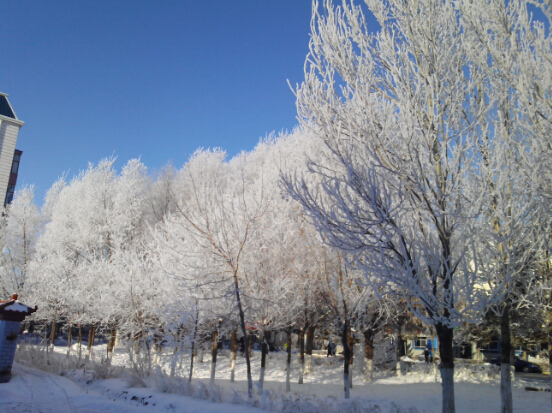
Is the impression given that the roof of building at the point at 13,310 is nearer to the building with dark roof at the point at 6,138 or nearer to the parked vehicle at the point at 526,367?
the building with dark roof at the point at 6,138

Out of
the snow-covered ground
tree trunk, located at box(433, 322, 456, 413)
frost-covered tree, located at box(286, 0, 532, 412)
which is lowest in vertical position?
the snow-covered ground

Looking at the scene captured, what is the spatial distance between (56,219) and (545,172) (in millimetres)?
27974

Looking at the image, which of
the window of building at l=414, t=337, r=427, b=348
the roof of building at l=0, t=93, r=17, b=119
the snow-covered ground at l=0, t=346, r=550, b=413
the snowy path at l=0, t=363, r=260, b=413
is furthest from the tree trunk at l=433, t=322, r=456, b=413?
the roof of building at l=0, t=93, r=17, b=119

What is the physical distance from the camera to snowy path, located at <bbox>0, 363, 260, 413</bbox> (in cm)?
601

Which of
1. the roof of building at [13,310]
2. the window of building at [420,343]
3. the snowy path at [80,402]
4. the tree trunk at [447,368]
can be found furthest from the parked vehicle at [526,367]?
the roof of building at [13,310]

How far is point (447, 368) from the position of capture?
4.98 meters

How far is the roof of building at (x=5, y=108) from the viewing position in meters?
27.6

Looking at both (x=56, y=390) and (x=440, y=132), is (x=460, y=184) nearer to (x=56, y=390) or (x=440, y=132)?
(x=440, y=132)

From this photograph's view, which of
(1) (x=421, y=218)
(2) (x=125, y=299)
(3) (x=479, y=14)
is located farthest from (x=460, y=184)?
(2) (x=125, y=299)

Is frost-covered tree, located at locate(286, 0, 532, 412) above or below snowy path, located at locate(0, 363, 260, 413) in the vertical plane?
above

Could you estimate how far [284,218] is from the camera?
12625 mm

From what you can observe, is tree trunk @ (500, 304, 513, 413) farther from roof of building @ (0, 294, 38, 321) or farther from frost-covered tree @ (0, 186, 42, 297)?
frost-covered tree @ (0, 186, 42, 297)

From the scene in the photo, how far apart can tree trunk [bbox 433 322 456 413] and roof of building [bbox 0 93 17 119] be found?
108 ft

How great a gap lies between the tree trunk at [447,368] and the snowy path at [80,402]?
296cm
